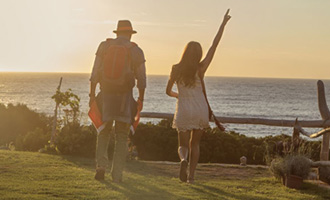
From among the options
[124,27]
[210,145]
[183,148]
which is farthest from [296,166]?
[210,145]

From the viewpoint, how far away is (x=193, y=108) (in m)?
7.59

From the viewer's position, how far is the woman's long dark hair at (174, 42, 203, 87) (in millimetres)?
7379

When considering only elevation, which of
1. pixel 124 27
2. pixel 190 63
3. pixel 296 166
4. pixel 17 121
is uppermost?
pixel 124 27

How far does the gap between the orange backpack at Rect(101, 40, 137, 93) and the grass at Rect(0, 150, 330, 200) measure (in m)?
1.38

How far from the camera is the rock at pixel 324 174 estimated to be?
8828mm

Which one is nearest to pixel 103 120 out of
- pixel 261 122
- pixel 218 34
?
pixel 218 34

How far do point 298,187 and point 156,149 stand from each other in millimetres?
7282

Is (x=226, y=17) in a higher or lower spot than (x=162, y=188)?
higher

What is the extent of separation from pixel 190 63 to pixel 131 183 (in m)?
1.96

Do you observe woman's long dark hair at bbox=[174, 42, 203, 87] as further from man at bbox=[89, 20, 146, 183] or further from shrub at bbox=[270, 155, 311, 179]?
shrub at bbox=[270, 155, 311, 179]

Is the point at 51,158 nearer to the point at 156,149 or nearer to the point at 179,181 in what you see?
the point at 179,181

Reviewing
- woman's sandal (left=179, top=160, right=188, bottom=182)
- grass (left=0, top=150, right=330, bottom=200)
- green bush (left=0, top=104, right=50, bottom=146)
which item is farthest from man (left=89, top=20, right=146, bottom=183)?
green bush (left=0, top=104, right=50, bottom=146)

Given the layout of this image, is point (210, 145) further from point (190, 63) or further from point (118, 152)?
point (118, 152)

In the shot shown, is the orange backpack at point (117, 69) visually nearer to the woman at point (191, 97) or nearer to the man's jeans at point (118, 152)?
the man's jeans at point (118, 152)
